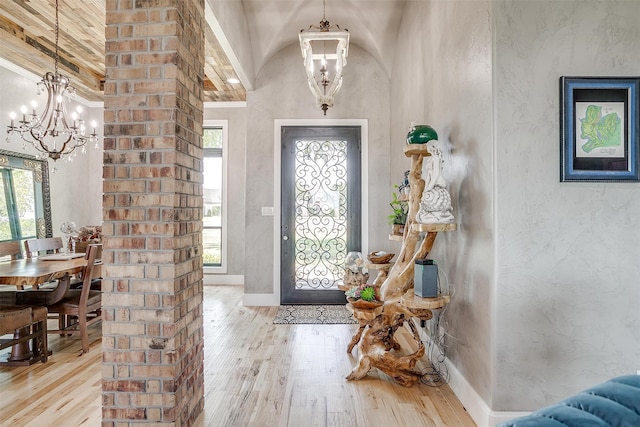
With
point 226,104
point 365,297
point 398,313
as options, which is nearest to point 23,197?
point 226,104

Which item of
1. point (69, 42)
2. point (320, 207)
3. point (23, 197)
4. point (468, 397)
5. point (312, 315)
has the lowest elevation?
point (312, 315)

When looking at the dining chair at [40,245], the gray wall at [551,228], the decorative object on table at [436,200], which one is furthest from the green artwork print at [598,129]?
the dining chair at [40,245]

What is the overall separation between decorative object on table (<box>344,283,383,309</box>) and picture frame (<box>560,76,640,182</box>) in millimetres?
1477

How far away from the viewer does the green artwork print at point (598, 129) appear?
2047 mm

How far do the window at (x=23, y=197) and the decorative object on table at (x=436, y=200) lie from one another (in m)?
5.39

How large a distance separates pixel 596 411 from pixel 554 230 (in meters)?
1.46

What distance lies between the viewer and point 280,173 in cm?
514

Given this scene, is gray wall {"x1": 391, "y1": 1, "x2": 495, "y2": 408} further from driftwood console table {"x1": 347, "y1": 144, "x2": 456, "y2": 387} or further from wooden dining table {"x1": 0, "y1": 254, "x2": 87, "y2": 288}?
wooden dining table {"x1": 0, "y1": 254, "x2": 87, "y2": 288}

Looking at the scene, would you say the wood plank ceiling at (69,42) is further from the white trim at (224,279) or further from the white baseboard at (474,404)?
the white baseboard at (474,404)

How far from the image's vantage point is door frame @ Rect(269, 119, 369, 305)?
16.8 ft

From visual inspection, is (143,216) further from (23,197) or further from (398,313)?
(23,197)

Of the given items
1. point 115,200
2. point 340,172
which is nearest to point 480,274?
point 115,200

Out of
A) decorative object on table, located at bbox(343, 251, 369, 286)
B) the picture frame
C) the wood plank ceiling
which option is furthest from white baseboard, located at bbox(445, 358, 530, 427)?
the wood plank ceiling

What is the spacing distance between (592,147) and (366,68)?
3.63 meters
